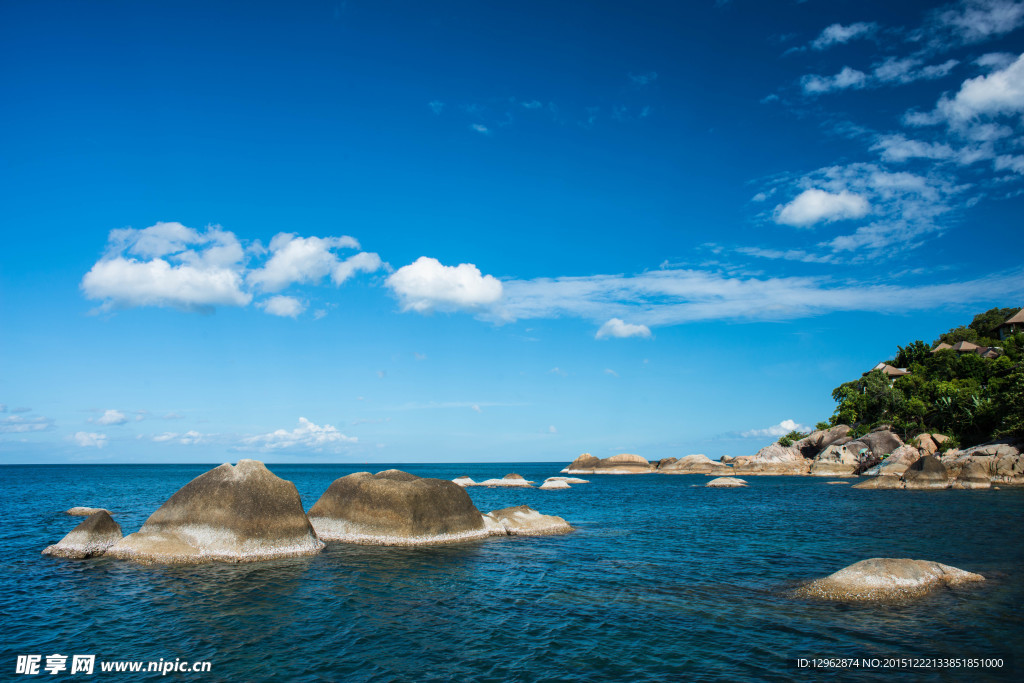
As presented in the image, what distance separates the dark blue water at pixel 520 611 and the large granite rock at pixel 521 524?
2.33 m

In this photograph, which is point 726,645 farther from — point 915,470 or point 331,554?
point 915,470

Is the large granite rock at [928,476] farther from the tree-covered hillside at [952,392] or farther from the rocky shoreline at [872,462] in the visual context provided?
the tree-covered hillside at [952,392]

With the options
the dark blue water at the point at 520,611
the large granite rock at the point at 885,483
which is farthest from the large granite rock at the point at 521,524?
→ the large granite rock at the point at 885,483

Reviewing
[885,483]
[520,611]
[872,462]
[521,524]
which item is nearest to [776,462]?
[872,462]

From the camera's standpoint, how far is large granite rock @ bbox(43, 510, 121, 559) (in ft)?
79.6

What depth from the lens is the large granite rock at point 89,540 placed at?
79.6ft

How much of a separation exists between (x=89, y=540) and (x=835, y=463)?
103008 mm

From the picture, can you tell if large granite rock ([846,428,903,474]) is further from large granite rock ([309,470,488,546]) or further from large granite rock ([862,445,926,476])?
large granite rock ([309,470,488,546])

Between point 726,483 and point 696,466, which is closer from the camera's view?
point 726,483

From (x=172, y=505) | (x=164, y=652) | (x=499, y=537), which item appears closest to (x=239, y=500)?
(x=172, y=505)

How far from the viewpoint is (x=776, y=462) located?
361 feet

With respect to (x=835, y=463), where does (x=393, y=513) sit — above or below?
above

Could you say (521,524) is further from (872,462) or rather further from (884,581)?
(872,462)

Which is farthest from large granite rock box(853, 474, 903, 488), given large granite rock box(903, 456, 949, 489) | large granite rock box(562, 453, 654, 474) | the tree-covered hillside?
large granite rock box(562, 453, 654, 474)
